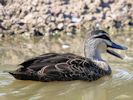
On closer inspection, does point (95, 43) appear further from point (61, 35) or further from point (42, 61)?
point (61, 35)

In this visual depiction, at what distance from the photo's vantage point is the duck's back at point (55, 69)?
870 cm

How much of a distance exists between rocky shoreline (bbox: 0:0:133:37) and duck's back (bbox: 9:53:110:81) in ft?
15.6

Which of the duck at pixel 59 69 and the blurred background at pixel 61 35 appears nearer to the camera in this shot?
the blurred background at pixel 61 35

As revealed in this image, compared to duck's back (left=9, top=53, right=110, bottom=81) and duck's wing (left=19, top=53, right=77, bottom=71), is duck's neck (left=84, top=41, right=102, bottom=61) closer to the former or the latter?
duck's back (left=9, top=53, right=110, bottom=81)

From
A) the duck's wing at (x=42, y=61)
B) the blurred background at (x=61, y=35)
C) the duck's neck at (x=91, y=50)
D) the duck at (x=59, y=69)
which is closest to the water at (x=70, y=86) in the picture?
the blurred background at (x=61, y=35)

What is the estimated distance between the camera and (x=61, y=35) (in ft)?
44.9

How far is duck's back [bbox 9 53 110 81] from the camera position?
8695 millimetres

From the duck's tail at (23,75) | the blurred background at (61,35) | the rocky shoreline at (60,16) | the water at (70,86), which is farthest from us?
the rocky shoreline at (60,16)

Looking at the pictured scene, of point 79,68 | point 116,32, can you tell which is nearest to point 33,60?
point 79,68

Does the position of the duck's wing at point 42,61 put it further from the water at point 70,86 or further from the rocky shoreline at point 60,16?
the rocky shoreline at point 60,16

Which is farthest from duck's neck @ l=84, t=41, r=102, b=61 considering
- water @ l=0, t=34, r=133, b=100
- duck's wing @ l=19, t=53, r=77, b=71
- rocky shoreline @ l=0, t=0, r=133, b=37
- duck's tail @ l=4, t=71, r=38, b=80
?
rocky shoreline @ l=0, t=0, r=133, b=37

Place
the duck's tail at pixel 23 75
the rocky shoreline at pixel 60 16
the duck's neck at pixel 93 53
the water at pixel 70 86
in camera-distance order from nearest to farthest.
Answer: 1. the water at pixel 70 86
2. the duck's tail at pixel 23 75
3. the duck's neck at pixel 93 53
4. the rocky shoreline at pixel 60 16

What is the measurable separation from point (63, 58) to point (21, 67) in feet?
2.49

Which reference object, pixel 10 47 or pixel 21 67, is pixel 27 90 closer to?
pixel 21 67
